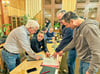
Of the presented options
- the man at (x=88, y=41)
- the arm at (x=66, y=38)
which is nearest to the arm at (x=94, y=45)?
the man at (x=88, y=41)

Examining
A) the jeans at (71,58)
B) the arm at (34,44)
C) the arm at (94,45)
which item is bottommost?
the jeans at (71,58)

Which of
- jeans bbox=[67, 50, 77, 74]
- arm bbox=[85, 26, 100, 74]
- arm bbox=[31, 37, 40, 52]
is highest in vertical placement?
arm bbox=[85, 26, 100, 74]

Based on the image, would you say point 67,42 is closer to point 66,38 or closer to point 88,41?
point 66,38

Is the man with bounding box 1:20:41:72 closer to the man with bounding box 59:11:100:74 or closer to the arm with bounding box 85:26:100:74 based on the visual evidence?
the man with bounding box 59:11:100:74

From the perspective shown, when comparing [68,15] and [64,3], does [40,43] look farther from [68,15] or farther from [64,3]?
[64,3]

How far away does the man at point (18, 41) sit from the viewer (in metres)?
1.36

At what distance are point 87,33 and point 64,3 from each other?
5.25 meters

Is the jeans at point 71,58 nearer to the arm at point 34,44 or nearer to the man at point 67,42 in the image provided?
the man at point 67,42

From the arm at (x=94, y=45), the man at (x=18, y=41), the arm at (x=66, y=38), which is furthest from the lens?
the arm at (x=66, y=38)

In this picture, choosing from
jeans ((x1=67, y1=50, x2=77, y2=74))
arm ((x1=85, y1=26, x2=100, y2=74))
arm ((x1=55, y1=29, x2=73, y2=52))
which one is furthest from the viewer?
jeans ((x1=67, y1=50, x2=77, y2=74))

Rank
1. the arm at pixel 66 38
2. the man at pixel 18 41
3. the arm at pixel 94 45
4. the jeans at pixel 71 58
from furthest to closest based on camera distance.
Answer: the jeans at pixel 71 58
the arm at pixel 66 38
the man at pixel 18 41
the arm at pixel 94 45

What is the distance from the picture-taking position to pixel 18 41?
56.9 inches

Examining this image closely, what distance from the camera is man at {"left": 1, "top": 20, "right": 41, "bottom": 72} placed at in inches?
53.4

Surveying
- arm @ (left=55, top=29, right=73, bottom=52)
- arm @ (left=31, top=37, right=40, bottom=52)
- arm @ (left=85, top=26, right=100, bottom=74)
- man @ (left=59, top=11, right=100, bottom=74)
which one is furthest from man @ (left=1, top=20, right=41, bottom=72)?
arm @ (left=85, top=26, right=100, bottom=74)
